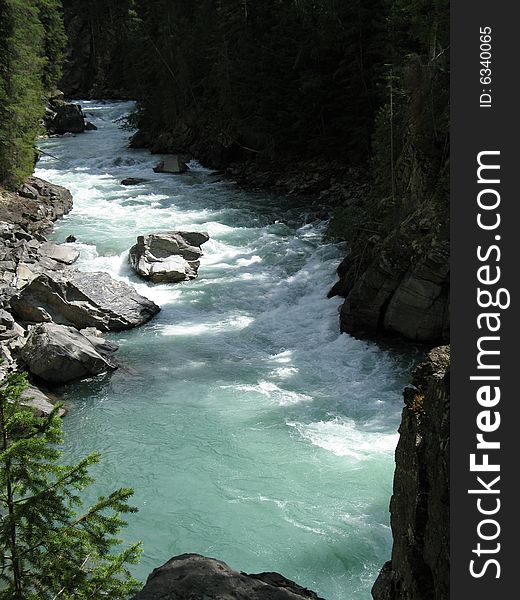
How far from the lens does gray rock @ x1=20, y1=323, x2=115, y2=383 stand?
1422 centimetres

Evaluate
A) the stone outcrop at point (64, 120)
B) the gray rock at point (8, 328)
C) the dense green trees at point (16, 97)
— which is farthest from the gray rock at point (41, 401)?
the stone outcrop at point (64, 120)

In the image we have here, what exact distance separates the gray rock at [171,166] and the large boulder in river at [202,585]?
1154 inches

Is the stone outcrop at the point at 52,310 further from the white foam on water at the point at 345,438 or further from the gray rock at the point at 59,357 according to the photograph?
the white foam on water at the point at 345,438

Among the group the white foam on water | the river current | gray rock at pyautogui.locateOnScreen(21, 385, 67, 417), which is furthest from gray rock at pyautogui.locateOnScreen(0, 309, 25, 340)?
the white foam on water

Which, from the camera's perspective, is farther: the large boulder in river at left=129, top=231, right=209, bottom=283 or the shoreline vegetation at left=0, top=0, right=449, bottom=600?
the large boulder in river at left=129, top=231, right=209, bottom=283

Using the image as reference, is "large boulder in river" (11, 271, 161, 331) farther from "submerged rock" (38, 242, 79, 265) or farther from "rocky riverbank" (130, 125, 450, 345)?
"rocky riverbank" (130, 125, 450, 345)

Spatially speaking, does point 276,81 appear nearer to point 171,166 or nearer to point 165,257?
point 171,166

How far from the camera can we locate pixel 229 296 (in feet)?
63.4

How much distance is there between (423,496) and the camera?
535cm

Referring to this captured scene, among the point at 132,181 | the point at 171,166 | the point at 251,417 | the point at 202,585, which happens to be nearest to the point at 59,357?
the point at 251,417

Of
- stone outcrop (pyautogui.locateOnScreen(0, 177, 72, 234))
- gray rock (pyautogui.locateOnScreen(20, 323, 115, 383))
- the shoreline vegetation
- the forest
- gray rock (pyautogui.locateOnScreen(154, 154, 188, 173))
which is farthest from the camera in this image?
gray rock (pyautogui.locateOnScreen(154, 154, 188, 173))

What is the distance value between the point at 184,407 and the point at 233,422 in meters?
1.15

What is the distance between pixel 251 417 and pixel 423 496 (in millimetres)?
7854

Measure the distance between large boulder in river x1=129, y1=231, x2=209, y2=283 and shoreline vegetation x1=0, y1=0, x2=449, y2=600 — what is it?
209 cm
